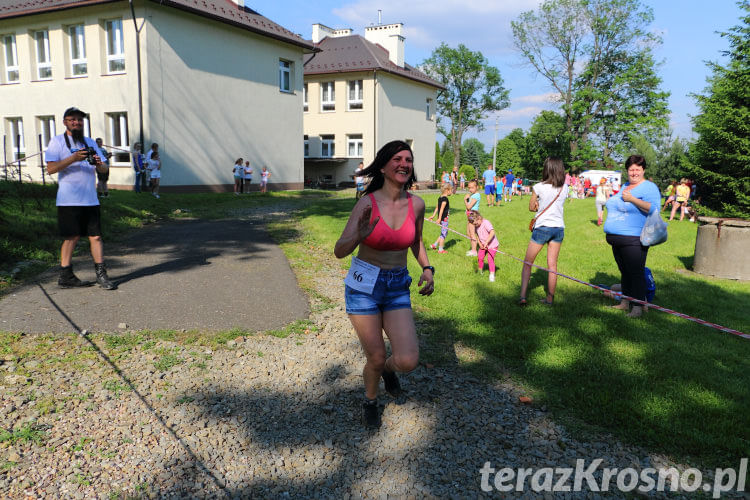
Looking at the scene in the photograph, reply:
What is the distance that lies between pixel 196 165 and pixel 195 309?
58.6 ft

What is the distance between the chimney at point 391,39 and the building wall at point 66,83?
75.8ft

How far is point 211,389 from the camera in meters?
4.07

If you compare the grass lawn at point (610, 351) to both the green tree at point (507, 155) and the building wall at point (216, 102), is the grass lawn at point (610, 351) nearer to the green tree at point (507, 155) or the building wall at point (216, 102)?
the building wall at point (216, 102)

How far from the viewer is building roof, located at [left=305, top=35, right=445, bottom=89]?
3556 centimetres

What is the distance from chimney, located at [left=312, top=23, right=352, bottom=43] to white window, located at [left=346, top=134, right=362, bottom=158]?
30.5 ft

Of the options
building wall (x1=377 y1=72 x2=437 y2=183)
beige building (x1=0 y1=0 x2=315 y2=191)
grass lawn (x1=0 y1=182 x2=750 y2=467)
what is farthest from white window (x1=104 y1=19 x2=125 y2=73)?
building wall (x1=377 y1=72 x2=437 y2=183)

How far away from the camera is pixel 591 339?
18.2 ft

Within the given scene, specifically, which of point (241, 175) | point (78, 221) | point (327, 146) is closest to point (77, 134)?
point (78, 221)

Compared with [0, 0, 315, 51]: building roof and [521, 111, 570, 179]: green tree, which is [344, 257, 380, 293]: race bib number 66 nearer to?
[0, 0, 315, 51]: building roof

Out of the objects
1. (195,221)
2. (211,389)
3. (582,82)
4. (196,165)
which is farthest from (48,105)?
(582,82)

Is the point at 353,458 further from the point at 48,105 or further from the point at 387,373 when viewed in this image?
the point at 48,105

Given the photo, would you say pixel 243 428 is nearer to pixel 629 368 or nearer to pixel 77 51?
pixel 629 368

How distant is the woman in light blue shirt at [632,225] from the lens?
6246 mm

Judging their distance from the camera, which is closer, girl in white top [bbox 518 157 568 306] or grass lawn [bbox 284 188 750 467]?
grass lawn [bbox 284 188 750 467]
